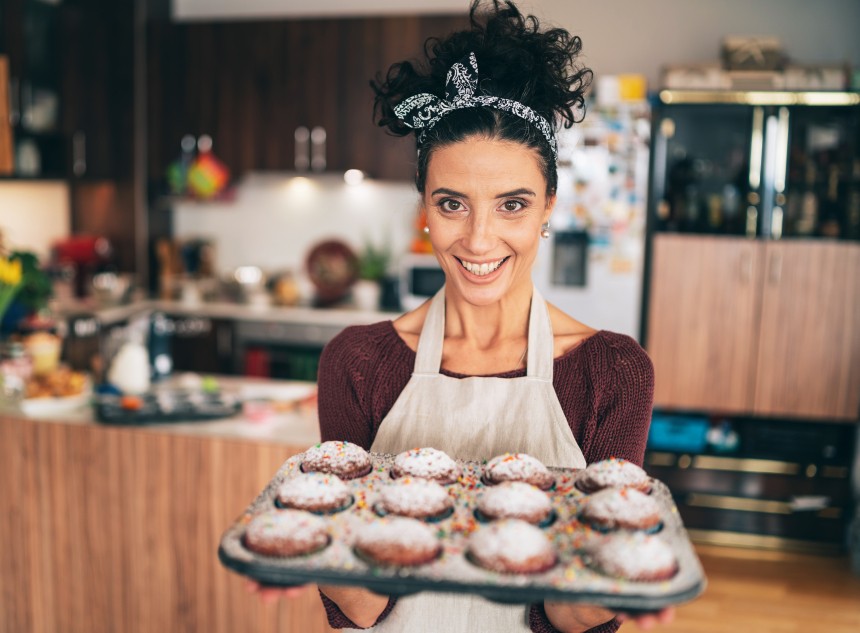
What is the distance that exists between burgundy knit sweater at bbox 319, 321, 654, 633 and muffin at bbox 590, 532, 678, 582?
0.31m

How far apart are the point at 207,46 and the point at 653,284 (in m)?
2.89

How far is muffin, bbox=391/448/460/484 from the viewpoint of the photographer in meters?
1.27

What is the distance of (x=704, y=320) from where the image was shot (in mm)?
4281

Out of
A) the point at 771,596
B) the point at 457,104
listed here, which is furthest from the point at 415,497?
the point at 771,596

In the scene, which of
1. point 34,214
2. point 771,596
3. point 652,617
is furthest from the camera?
point 34,214

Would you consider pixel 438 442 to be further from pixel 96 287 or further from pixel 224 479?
pixel 96 287

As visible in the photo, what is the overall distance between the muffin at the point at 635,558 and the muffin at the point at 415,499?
0.25 metres

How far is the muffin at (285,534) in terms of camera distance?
1038 millimetres

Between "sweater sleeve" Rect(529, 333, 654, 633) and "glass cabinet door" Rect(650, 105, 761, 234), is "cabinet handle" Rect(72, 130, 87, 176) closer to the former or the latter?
"glass cabinet door" Rect(650, 105, 761, 234)

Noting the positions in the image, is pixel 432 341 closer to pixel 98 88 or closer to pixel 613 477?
pixel 613 477

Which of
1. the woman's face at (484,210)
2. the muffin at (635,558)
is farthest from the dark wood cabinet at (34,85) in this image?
the muffin at (635,558)

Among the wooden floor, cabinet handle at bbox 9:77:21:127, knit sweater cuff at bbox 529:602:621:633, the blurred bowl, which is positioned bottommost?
the wooden floor

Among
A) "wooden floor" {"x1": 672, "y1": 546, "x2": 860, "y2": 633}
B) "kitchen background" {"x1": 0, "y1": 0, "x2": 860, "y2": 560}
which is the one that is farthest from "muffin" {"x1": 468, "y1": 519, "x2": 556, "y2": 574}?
"kitchen background" {"x1": 0, "y1": 0, "x2": 860, "y2": 560}

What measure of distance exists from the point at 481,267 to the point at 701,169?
11.2ft
